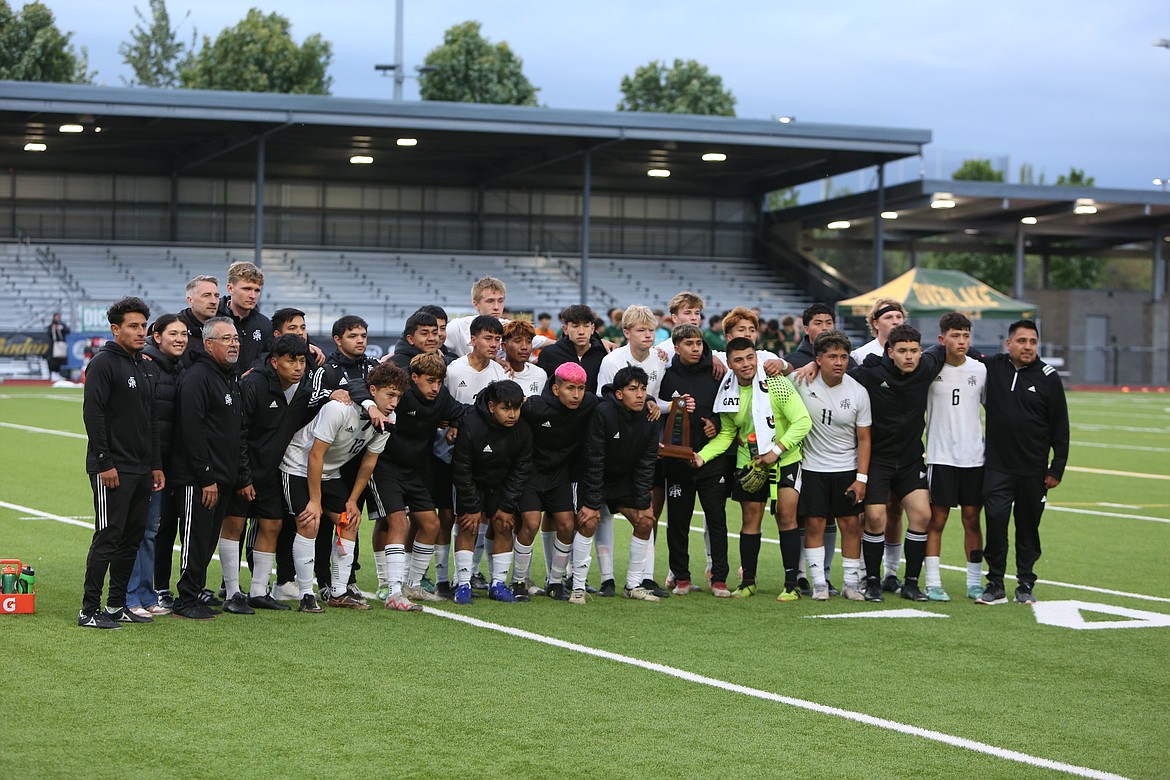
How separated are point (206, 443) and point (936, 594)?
16.7ft

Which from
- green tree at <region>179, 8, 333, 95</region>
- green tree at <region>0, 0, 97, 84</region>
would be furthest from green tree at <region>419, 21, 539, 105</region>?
green tree at <region>0, 0, 97, 84</region>

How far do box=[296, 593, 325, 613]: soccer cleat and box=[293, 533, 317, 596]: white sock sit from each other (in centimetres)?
3

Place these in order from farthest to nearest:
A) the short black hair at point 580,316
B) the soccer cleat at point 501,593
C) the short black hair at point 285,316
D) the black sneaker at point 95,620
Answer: the short black hair at point 580,316 < the soccer cleat at point 501,593 < the short black hair at point 285,316 < the black sneaker at point 95,620

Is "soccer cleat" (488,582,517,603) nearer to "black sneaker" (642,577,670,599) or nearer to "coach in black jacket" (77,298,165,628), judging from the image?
"black sneaker" (642,577,670,599)

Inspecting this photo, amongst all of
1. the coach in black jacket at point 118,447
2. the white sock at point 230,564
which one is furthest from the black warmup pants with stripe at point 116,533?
the white sock at point 230,564

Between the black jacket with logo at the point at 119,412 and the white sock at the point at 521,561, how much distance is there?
260cm

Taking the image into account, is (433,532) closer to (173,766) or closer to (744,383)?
(744,383)

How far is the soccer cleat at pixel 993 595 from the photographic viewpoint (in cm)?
962

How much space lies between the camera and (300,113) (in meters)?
35.8

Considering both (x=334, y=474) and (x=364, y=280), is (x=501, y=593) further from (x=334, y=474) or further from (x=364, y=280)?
(x=364, y=280)

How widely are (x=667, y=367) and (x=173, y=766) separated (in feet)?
17.3

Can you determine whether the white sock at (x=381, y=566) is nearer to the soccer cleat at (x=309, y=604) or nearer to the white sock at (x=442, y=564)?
the white sock at (x=442, y=564)

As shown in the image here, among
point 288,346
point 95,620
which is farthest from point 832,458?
point 95,620

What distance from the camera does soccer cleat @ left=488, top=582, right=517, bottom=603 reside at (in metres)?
9.27
